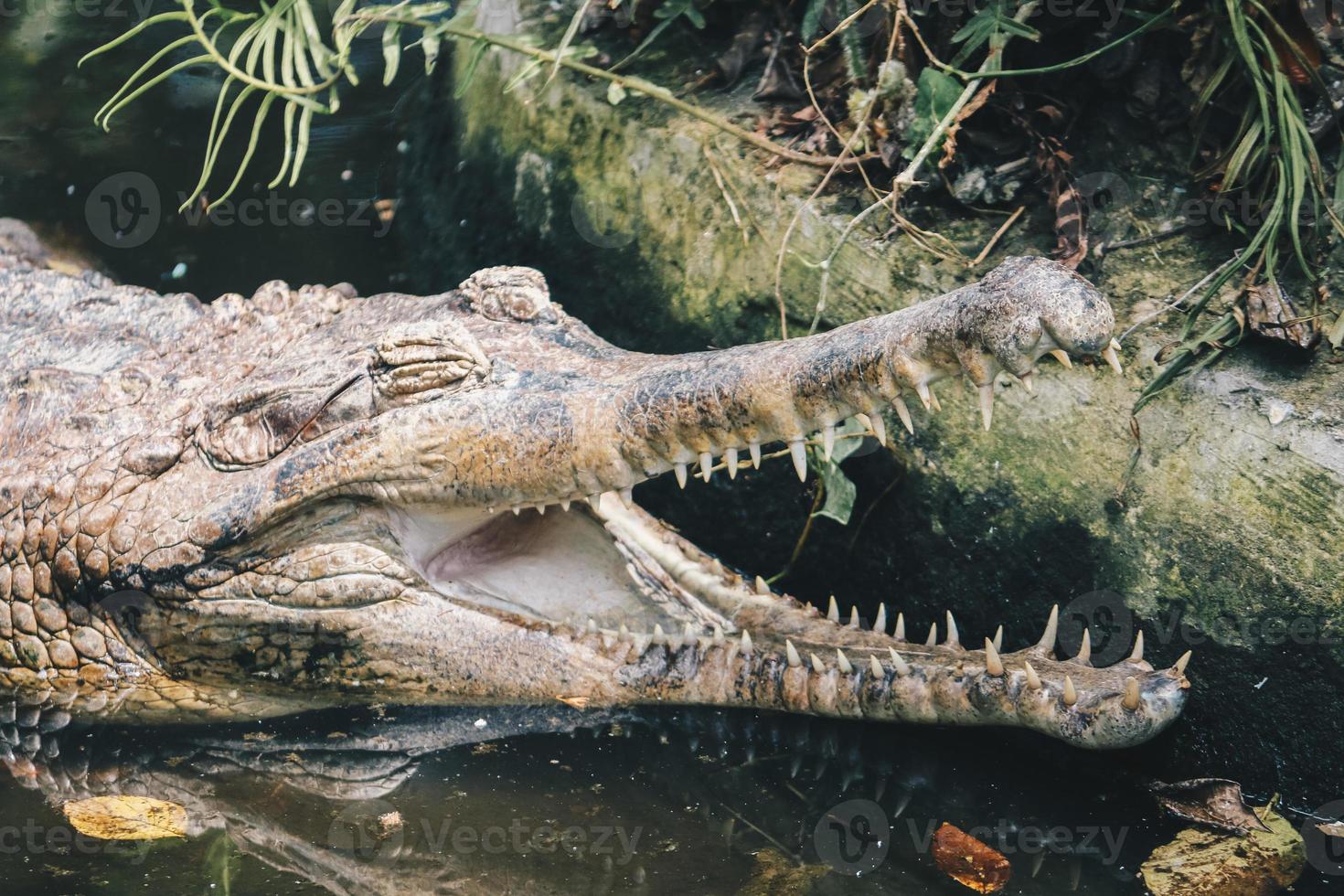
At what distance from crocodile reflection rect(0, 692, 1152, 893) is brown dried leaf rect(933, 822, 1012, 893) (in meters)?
0.03

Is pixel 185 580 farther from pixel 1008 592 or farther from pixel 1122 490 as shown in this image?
pixel 1122 490

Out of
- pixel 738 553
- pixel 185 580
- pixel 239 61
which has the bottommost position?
pixel 738 553

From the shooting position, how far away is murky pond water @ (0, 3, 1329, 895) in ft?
10.4

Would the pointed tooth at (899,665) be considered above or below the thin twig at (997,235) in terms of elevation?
below

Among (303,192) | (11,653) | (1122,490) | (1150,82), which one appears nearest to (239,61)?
(303,192)

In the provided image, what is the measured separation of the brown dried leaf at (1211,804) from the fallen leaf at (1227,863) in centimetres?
3

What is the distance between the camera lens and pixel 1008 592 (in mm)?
3875

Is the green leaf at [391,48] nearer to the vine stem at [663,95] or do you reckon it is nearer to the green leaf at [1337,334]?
the vine stem at [663,95]

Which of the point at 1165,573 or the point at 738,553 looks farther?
the point at 738,553

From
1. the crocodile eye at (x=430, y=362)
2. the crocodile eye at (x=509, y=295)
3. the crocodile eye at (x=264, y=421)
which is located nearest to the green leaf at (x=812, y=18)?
the crocodile eye at (x=509, y=295)

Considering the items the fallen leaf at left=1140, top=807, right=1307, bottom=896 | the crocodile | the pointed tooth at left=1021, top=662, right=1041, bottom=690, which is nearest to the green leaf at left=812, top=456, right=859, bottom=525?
the crocodile

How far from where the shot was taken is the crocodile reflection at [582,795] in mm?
3188

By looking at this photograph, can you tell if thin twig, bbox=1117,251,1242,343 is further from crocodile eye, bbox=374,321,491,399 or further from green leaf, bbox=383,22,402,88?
green leaf, bbox=383,22,402,88

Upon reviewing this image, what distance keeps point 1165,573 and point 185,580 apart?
2.71m
